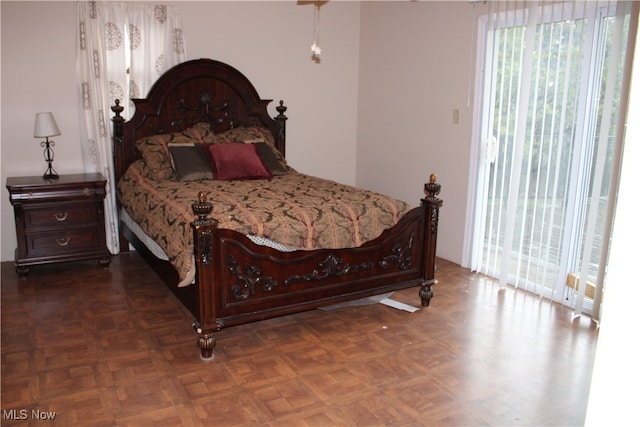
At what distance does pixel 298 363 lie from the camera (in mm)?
2682

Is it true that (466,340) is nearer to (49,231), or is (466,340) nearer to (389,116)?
(389,116)

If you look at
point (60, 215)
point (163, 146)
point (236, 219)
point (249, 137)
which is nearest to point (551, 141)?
point (236, 219)

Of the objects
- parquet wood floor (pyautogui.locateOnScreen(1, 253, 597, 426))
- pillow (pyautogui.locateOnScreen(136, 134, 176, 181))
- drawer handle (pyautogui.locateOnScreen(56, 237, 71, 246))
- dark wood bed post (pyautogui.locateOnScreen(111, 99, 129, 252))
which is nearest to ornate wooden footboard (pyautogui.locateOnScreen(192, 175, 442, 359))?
parquet wood floor (pyautogui.locateOnScreen(1, 253, 597, 426))

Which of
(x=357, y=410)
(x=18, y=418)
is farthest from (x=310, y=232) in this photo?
(x=18, y=418)

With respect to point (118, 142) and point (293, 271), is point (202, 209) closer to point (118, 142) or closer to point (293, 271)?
point (293, 271)

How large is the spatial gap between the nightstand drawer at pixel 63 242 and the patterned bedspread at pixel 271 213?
489 mm

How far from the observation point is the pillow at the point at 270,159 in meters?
4.39

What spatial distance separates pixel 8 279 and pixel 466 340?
3.25m

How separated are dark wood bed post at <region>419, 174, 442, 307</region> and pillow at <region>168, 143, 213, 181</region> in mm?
1719

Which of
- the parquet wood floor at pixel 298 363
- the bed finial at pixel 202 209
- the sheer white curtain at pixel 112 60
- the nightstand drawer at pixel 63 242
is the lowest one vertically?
the parquet wood floor at pixel 298 363

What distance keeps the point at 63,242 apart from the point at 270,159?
1.73 metres

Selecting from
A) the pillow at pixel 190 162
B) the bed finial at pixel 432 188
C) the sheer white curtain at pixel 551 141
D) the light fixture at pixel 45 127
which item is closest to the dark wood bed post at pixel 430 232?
the bed finial at pixel 432 188

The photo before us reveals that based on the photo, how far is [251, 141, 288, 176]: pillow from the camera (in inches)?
173

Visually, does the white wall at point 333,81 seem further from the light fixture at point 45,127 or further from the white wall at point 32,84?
the light fixture at point 45,127
